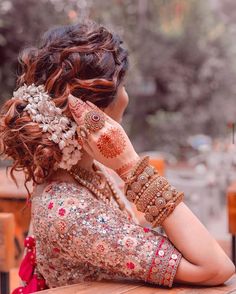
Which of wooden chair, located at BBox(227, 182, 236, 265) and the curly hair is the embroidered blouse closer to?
the curly hair

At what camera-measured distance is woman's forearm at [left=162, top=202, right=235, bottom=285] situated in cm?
136

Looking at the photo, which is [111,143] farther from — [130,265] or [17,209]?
[17,209]

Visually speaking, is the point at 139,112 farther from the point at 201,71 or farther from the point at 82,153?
the point at 82,153

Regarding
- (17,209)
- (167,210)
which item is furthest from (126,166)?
(17,209)

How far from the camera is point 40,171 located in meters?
1.46

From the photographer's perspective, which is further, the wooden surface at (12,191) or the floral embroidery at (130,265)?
the wooden surface at (12,191)

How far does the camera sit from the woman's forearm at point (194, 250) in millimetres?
1358

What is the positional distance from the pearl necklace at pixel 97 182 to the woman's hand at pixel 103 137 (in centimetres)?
12

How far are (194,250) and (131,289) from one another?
0.51 feet

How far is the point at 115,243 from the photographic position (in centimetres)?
136

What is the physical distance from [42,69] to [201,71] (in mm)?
7299

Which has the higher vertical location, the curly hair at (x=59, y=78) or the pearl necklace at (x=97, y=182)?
the curly hair at (x=59, y=78)

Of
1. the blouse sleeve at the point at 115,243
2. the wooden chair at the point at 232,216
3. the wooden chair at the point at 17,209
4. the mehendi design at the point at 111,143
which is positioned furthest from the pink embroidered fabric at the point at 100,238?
the wooden chair at the point at 232,216

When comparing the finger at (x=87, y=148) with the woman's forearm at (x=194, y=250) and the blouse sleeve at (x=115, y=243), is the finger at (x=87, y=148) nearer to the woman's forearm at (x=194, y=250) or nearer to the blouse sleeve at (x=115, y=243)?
the blouse sleeve at (x=115, y=243)
